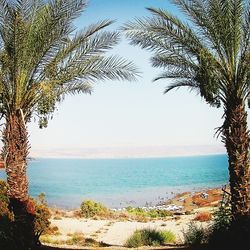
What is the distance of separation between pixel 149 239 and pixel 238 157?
207 inches

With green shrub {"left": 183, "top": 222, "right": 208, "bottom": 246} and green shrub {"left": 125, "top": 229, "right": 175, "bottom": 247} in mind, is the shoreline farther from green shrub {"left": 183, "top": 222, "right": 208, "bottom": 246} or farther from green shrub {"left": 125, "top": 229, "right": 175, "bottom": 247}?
green shrub {"left": 183, "top": 222, "right": 208, "bottom": 246}

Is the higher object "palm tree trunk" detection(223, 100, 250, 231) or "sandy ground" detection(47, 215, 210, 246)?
"palm tree trunk" detection(223, 100, 250, 231)

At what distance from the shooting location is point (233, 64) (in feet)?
38.1

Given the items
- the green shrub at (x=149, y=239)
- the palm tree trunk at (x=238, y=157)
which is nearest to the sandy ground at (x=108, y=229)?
the green shrub at (x=149, y=239)

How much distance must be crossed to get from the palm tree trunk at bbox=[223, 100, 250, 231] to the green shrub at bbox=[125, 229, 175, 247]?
167 inches

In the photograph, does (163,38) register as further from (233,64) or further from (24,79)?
(24,79)

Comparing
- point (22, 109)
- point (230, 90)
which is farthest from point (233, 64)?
point (22, 109)

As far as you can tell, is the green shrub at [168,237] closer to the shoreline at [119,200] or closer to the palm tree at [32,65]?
the palm tree at [32,65]

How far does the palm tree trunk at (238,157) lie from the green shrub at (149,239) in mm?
4245

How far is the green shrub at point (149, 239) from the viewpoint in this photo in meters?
14.8

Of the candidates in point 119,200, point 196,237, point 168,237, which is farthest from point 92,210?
point 119,200

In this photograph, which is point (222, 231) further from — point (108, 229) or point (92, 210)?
point (92, 210)

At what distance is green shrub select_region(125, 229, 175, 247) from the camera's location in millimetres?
14844

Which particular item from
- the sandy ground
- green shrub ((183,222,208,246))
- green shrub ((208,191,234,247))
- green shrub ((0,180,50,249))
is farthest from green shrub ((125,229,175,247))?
green shrub ((0,180,50,249))
